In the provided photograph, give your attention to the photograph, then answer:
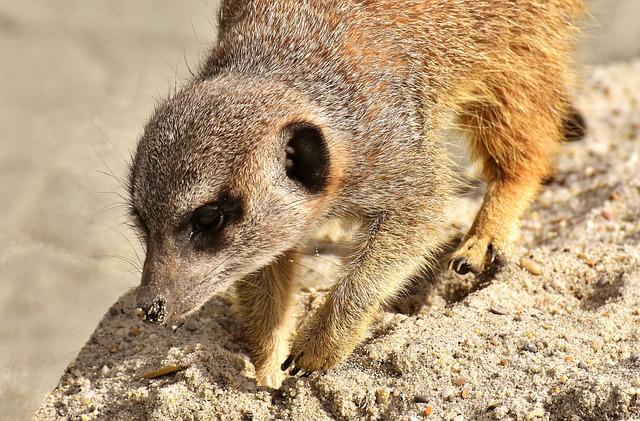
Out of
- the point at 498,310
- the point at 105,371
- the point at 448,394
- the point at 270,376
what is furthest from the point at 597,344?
the point at 105,371

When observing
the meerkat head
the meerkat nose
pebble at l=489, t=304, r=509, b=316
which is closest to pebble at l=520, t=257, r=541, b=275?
pebble at l=489, t=304, r=509, b=316

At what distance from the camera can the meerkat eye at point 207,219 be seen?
103 inches

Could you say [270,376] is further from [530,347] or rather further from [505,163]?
[505,163]

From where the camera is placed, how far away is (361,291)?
3082 millimetres

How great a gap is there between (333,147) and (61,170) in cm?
138

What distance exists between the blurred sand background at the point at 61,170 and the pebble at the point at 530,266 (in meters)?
1.78

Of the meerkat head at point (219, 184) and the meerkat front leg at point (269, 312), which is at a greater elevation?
the meerkat head at point (219, 184)

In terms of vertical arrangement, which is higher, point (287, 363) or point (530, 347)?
point (287, 363)

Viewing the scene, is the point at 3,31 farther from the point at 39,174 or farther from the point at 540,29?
the point at 540,29

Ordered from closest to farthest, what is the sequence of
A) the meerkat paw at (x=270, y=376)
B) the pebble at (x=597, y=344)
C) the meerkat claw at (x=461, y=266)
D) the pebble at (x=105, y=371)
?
the pebble at (x=597, y=344) < the pebble at (x=105, y=371) < the meerkat paw at (x=270, y=376) < the meerkat claw at (x=461, y=266)

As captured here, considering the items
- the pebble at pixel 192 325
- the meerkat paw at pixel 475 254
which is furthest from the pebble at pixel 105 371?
the meerkat paw at pixel 475 254

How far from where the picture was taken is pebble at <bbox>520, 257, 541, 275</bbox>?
141 inches

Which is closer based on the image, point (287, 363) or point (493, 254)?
point (287, 363)

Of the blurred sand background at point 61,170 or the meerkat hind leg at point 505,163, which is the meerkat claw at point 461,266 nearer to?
the meerkat hind leg at point 505,163
